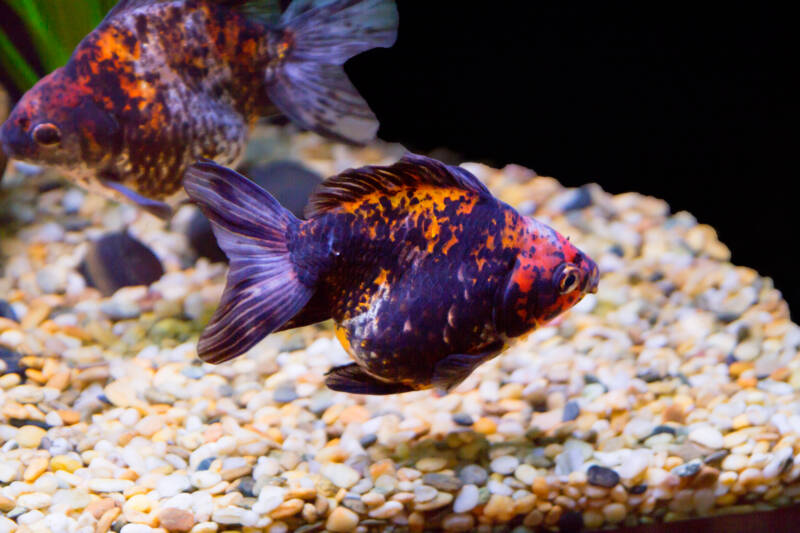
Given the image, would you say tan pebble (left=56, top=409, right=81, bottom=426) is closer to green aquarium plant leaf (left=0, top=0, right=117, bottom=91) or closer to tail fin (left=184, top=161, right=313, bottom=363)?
tail fin (left=184, top=161, right=313, bottom=363)

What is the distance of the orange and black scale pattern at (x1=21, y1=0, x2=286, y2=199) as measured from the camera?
7.61 feet

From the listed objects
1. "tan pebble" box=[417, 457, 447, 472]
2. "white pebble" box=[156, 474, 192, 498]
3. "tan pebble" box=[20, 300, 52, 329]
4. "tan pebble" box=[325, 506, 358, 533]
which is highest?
→ "tan pebble" box=[417, 457, 447, 472]

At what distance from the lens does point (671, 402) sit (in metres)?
2.52

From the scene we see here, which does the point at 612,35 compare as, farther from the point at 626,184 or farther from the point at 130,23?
the point at 130,23

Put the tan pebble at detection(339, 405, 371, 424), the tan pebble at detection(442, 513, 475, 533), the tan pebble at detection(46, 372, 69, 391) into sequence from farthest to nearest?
the tan pebble at detection(46, 372, 69, 391)
the tan pebble at detection(339, 405, 371, 424)
the tan pebble at detection(442, 513, 475, 533)

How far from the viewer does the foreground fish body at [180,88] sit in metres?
2.31

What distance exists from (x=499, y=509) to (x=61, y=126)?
1.79 m

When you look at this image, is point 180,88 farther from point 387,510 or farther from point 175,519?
point 387,510

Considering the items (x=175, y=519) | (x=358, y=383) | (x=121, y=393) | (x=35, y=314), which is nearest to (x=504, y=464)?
(x=358, y=383)

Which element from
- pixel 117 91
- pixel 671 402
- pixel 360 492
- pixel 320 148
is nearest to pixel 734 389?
pixel 671 402

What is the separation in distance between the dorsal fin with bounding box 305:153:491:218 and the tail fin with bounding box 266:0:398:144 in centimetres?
74

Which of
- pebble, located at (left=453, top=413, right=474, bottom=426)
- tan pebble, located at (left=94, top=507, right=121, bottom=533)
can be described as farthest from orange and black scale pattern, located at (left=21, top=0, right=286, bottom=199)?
pebble, located at (left=453, top=413, right=474, bottom=426)

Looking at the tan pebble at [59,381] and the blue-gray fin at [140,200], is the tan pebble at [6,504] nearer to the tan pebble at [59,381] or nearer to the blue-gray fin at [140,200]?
the tan pebble at [59,381]

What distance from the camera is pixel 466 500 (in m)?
2.01
